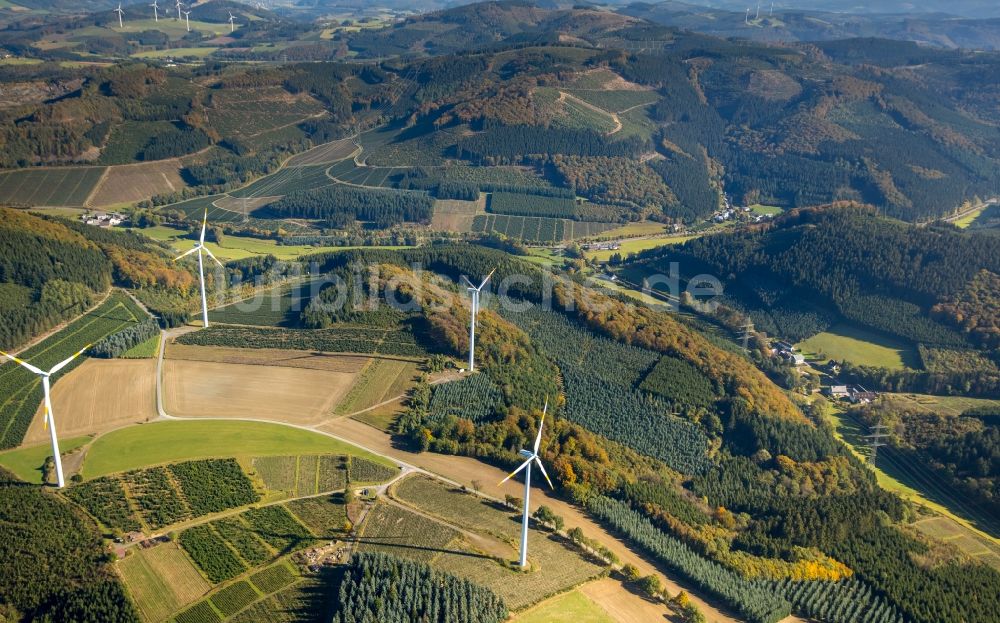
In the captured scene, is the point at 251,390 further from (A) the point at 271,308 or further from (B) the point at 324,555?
(B) the point at 324,555

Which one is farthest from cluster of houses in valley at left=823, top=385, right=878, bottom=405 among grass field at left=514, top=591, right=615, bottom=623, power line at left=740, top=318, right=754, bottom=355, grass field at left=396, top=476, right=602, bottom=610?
grass field at left=514, top=591, right=615, bottom=623

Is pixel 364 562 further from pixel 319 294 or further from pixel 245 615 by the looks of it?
pixel 319 294

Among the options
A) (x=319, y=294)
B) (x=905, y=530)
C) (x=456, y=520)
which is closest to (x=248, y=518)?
(x=456, y=520)

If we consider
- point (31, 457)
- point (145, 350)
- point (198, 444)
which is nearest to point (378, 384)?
point (198, 444)

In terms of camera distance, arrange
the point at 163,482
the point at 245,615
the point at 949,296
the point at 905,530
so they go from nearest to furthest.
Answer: the point at 245,615 < the point at 163,482 < the point at 905,530 < the point at 949,296

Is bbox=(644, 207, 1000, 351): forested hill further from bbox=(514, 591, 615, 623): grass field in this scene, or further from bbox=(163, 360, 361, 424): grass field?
bbox=(514, 591, 615, 623): grass field
